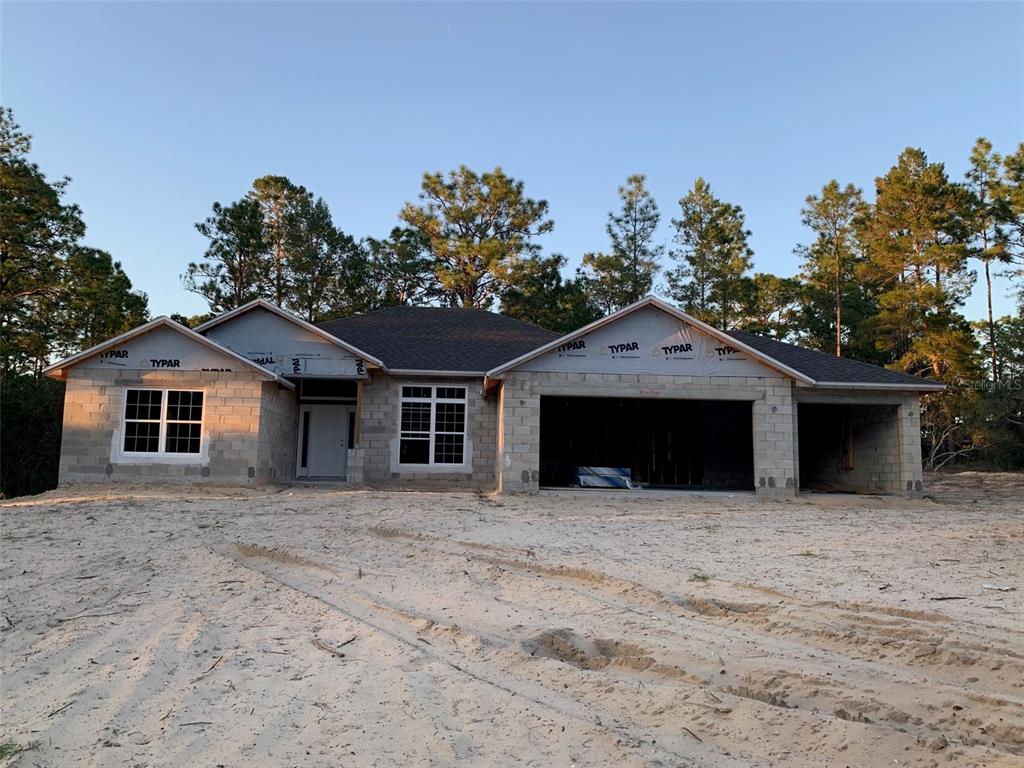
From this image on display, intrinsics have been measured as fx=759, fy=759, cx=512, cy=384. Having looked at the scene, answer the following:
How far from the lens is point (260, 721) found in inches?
184

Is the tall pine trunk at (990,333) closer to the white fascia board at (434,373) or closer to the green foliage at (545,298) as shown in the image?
the green foliage at (545,298)

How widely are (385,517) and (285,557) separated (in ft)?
11.0

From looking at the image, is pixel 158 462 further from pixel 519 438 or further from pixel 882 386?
pixel 882 386

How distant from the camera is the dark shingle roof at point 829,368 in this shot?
18.1 meters

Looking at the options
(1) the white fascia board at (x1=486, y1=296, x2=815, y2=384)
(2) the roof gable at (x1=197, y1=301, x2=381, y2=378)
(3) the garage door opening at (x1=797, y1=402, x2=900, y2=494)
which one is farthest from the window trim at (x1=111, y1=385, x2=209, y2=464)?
(3) the garage door opening at (x1=797, y1=402, x2=900, y2=494)

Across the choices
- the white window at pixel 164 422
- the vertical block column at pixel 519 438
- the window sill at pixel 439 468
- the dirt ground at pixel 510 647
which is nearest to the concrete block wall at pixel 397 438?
the window sill at pixel 439 468

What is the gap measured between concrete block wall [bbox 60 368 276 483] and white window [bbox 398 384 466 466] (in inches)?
158

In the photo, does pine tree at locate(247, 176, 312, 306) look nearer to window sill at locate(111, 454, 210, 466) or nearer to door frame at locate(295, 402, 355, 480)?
door frame at locate(295, 402, 355, 480)

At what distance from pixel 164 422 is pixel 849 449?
1750cm

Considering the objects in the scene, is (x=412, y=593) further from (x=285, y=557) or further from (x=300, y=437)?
(x=300, y=437)

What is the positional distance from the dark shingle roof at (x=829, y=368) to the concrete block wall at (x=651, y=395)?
117cm

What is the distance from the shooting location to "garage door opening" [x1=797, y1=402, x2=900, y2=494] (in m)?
19.0

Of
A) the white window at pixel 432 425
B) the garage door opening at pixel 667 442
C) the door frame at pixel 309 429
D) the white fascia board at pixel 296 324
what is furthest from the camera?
the garage door opening at pixel 667 442

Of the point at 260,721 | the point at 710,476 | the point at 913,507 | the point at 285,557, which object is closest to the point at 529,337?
the point at 710,476
